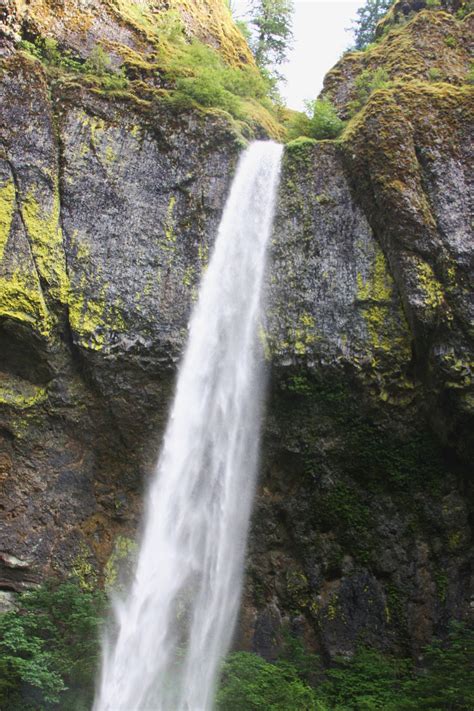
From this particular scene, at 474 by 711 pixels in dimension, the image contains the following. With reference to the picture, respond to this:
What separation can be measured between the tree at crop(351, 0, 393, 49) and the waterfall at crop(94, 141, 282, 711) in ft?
44.8

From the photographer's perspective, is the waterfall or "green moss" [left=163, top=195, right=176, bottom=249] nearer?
the waterfall

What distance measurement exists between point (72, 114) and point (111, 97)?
774 mm

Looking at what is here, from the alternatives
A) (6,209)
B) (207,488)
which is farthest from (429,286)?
(6,209)

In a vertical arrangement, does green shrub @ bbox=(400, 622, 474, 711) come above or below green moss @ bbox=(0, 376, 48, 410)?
below

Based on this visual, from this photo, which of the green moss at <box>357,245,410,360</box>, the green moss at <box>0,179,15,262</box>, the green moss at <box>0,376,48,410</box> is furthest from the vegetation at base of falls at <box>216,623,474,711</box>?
the green moss at <box>0,179,15,262</box>

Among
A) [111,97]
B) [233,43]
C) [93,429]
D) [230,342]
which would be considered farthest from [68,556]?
[233,43]

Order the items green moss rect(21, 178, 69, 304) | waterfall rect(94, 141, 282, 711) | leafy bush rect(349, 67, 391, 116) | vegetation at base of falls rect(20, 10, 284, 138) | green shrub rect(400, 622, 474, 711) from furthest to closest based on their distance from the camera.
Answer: leafy bush rect(349, 67, 391, 116) < vegetation at base of falls rect(20, 10, 284, 138) < green moss rect(21, 178, 69, 304) < waterfall rect(94, 141, 282, 711) < green shrub rect(400, 622, 474, 711)

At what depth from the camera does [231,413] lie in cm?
911

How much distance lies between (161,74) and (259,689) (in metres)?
10.2

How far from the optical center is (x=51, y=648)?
7.41m

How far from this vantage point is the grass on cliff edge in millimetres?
6699

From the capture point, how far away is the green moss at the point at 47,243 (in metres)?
8.97

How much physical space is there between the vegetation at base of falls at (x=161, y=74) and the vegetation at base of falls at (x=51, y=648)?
26.9 feet

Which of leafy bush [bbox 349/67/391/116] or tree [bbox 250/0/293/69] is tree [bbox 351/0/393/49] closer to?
tree [bbox 250/0/293/69]
